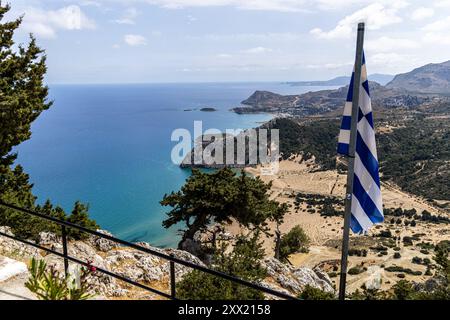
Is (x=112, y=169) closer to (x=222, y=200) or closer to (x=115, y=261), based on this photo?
(x=222, y=200)

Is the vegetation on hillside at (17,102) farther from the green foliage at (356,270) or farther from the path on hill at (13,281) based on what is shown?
the green foliage at (356,270)

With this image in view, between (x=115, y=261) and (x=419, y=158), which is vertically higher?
(x=115, y=261)

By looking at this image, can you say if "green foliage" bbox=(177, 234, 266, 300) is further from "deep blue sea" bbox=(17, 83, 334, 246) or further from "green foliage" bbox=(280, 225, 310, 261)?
"deep blue sea" bbox=(17, 83, 334, 246)

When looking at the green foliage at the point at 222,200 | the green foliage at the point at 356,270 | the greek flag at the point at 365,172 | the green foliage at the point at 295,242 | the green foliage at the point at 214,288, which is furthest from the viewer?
the green foliage at the point at 295,242

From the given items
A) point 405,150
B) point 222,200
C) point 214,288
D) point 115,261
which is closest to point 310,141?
point 405,150

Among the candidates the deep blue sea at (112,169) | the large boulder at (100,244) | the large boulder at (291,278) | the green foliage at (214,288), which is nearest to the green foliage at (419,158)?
the deep blue sea at (112,169)

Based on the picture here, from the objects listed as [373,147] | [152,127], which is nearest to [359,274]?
[373,147]
